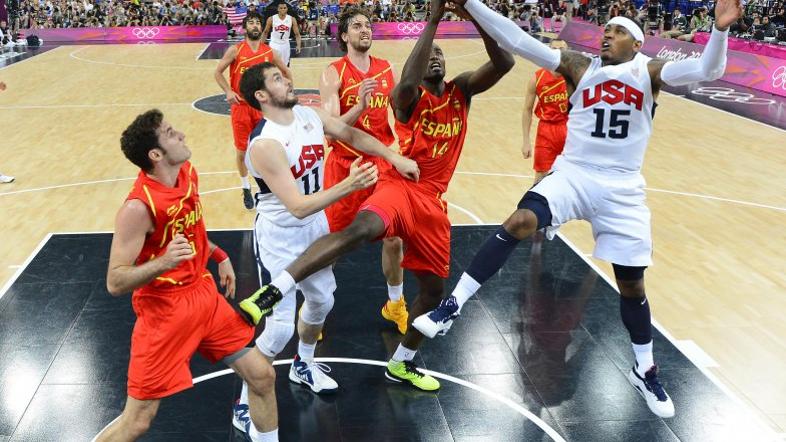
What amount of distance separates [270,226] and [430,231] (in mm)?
1132

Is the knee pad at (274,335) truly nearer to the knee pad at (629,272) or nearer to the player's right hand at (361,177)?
the player's right hand at (361,177)

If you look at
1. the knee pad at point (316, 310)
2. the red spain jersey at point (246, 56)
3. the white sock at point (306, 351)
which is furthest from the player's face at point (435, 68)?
the red spain jersey at point (246, 56)

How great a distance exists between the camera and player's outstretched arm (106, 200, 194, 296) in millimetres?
3777

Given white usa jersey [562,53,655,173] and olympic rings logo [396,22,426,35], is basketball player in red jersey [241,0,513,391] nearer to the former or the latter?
white usa jersey [562,53,655,173]

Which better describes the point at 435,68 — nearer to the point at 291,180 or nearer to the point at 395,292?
the point at 291,180

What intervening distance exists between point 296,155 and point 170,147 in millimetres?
953

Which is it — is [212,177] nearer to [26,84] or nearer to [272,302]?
[272,302]

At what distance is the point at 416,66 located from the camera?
4965 millimetres

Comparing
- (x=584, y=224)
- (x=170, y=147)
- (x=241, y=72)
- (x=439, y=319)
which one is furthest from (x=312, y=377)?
(x=241, y=72)

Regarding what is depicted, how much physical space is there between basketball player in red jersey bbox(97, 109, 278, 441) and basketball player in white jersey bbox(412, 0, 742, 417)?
4.75 feet

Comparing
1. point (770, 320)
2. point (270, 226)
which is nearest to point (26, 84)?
point (270, 226)

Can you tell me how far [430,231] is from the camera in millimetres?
5344

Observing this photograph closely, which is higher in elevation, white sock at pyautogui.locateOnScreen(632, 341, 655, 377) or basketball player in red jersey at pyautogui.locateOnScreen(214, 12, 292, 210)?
basketball player in red jersey at pyautogui.locateOnScreen(214, 12, 292, 210)

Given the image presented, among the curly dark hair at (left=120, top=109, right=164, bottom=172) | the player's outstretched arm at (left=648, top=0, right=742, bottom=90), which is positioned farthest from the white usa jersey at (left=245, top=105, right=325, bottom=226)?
the player's outstretched arm at (left=648, top=0, right=742, bottom=90)
